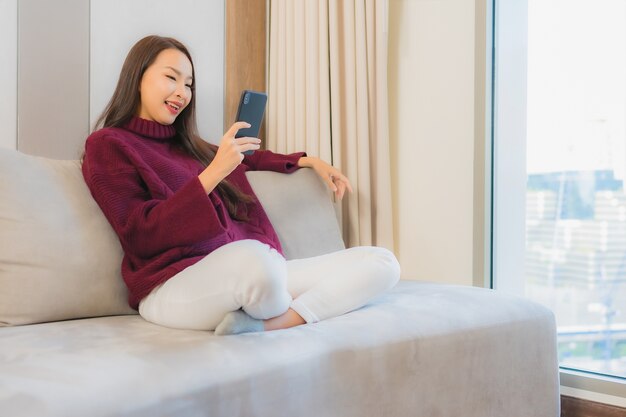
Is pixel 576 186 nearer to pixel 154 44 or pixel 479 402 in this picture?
pixel 479 402

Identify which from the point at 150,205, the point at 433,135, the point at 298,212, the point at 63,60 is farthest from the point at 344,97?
the point at 150,205

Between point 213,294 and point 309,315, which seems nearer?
point 213,294

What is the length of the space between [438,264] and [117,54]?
4.24 ft

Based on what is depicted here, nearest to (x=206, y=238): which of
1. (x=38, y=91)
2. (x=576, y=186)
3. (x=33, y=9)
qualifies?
(x=38, y=91)

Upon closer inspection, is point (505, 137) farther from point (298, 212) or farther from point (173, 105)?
point (173, 105)

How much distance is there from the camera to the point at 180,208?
1.48 m

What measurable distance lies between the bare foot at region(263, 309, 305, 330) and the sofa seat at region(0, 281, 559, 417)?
0.18ft

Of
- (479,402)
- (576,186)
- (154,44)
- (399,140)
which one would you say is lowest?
(479,402)

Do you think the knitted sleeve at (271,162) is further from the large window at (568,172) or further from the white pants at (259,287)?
the large window at (568,172)

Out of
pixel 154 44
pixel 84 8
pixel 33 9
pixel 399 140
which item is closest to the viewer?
pixel 154 44

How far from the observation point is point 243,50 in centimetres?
265

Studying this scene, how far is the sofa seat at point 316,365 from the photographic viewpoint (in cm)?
99

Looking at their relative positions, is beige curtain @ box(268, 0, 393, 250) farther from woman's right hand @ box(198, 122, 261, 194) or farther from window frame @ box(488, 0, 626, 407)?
woman's right hand @ box(198, 122, 261, 194)

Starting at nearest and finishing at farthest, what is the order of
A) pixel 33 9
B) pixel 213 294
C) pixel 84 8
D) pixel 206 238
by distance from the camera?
pixel 213 294
pixel 206 238
pixel 33 9
pixel 84 8
